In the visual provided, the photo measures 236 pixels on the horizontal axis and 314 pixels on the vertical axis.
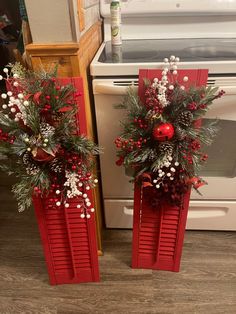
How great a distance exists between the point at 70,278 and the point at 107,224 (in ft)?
1.07

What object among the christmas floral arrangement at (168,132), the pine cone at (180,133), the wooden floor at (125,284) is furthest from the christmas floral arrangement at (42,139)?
the wooden floor at (125,284)

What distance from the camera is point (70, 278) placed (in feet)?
4.02

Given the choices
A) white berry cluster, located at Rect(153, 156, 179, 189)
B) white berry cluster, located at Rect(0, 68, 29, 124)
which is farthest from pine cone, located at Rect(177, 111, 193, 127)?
white berry cluster, located at Rect(0, 68, 29, 124)

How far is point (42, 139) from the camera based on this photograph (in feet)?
2.68

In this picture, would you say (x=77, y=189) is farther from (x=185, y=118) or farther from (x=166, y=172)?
(x=185, y=118)

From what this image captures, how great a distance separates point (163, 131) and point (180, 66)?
30 centimetres

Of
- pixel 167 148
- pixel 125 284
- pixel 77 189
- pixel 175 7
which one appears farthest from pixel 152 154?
pixel 175 7

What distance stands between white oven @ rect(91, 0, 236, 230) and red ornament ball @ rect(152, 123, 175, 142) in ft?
0.79

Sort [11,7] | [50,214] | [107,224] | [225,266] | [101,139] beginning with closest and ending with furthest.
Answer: [50,214], [101,139], [225,266], [107,224], [11,7]

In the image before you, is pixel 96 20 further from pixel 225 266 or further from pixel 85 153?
pixel 225 266

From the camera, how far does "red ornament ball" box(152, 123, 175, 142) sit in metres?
0.85

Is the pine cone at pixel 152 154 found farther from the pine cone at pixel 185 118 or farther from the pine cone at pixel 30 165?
the pine cone at pixel 30 165

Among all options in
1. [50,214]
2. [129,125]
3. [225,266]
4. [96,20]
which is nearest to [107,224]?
[50,214]

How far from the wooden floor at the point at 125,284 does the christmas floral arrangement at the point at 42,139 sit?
1.61ft
